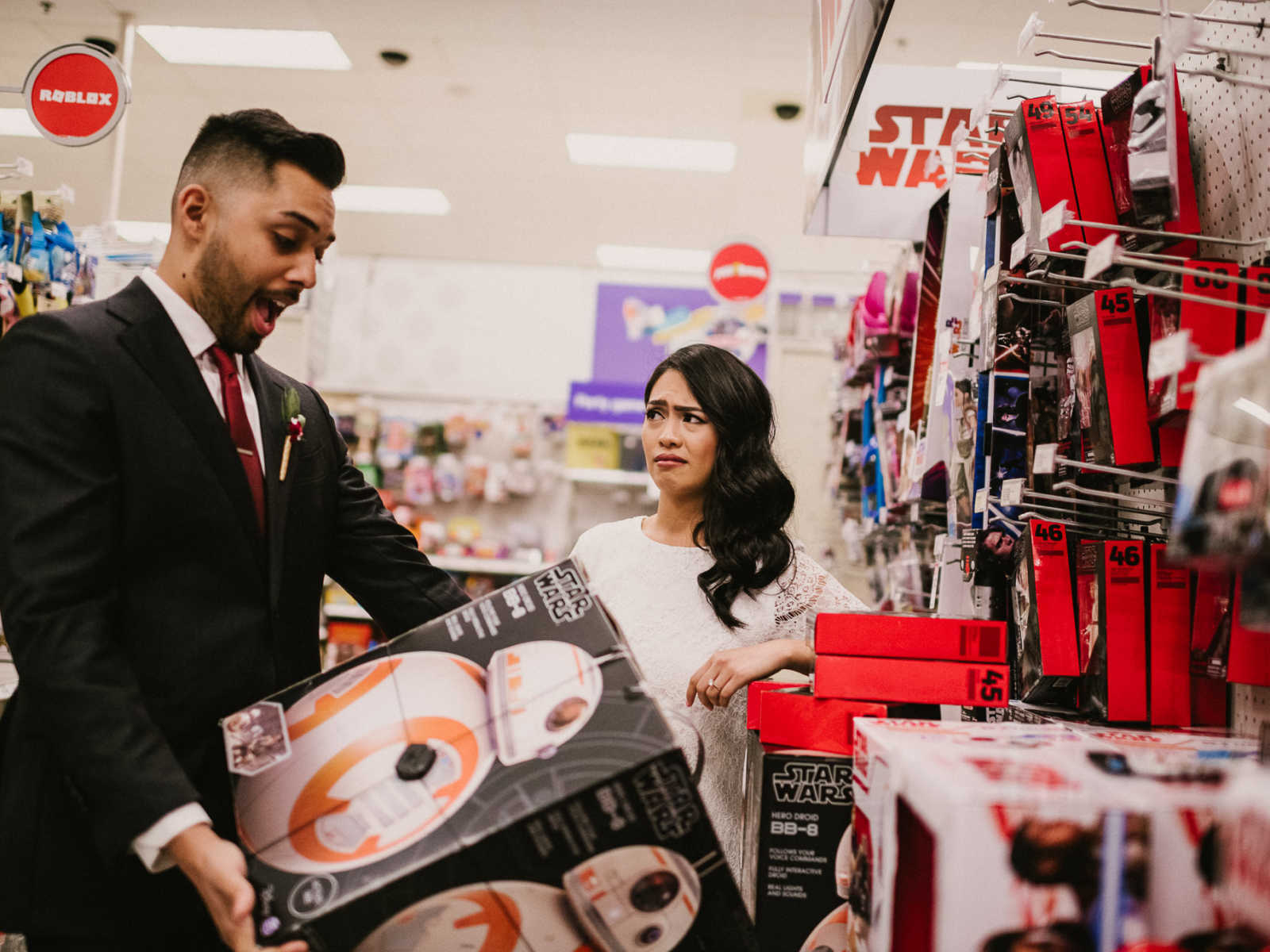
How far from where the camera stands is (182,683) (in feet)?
4.30

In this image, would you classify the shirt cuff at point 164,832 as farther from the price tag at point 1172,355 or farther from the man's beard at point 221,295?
the price tag at point 1172,355

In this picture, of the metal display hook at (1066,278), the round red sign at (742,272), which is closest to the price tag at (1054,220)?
the metal display hook at (1066,278)

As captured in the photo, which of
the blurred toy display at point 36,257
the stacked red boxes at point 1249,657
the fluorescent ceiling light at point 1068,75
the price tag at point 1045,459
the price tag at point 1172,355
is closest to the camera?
the price tag at point 1172,355

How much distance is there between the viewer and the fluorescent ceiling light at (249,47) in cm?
548

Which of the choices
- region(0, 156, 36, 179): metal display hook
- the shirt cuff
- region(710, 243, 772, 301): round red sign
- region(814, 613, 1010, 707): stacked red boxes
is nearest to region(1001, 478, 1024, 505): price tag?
region(814, 613, 1010, 707): stacked red boxes

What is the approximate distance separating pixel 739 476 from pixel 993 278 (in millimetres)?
690

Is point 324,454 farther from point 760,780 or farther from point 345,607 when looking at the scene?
point 345,607

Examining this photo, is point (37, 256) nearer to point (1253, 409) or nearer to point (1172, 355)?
point (1172, 355)

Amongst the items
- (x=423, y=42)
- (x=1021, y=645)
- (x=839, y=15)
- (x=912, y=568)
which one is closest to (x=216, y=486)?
(x=1021, y=645)

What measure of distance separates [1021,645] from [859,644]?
48cm

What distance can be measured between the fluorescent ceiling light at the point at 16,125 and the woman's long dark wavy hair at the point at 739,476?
6.42 meters

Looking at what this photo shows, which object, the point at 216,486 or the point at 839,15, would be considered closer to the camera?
the point at 216,486

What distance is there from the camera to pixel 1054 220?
1.44m

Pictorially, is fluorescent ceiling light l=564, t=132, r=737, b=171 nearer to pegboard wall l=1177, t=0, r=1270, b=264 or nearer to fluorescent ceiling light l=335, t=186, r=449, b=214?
fluorescent ceiling light l=335, t=186, r=449, b=214
